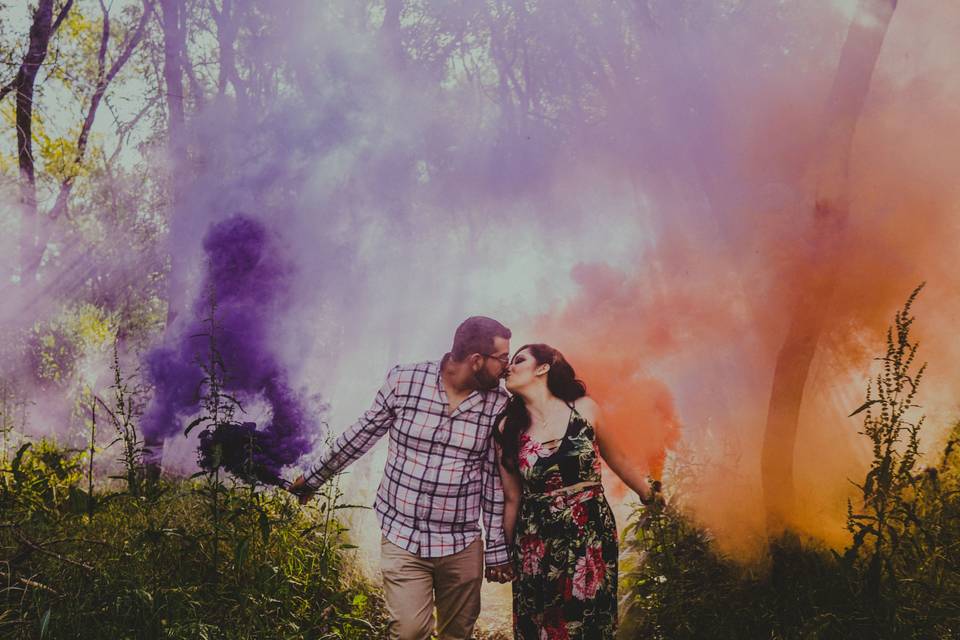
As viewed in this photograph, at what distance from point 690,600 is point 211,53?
8.83 m

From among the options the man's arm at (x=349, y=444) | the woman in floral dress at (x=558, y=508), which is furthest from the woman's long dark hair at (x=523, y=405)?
the man's arm at (x=349, y=444)

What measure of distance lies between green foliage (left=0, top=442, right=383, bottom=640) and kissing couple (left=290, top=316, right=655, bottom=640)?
43 centimetres

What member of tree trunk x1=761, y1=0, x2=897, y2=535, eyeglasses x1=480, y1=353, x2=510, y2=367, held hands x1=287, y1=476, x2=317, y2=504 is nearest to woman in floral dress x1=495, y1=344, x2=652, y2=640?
eyeglasses x1=480, y1=353, x2=510, y2=367

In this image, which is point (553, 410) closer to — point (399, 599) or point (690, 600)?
point (399, 599)

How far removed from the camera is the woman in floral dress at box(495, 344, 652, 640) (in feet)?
11.6

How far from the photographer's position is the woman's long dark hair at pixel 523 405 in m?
3.82

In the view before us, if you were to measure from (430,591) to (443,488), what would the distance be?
620 millimetres

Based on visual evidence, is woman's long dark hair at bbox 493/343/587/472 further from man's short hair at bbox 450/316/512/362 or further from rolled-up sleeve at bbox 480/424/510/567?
man's short hair at bbox 450/316/512/362

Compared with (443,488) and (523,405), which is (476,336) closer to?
(523,405)

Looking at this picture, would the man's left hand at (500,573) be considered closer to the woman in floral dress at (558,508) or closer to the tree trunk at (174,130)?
A: the woman in floral dress at (558,508)

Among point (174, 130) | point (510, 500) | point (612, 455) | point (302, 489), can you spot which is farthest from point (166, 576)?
point (174, 130)

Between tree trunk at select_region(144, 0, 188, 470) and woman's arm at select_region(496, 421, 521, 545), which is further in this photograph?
tree trunk at select_region(144, 0, 188, 470)

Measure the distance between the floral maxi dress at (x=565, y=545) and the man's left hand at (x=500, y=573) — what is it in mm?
74

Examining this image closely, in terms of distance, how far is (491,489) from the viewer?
152 inches
